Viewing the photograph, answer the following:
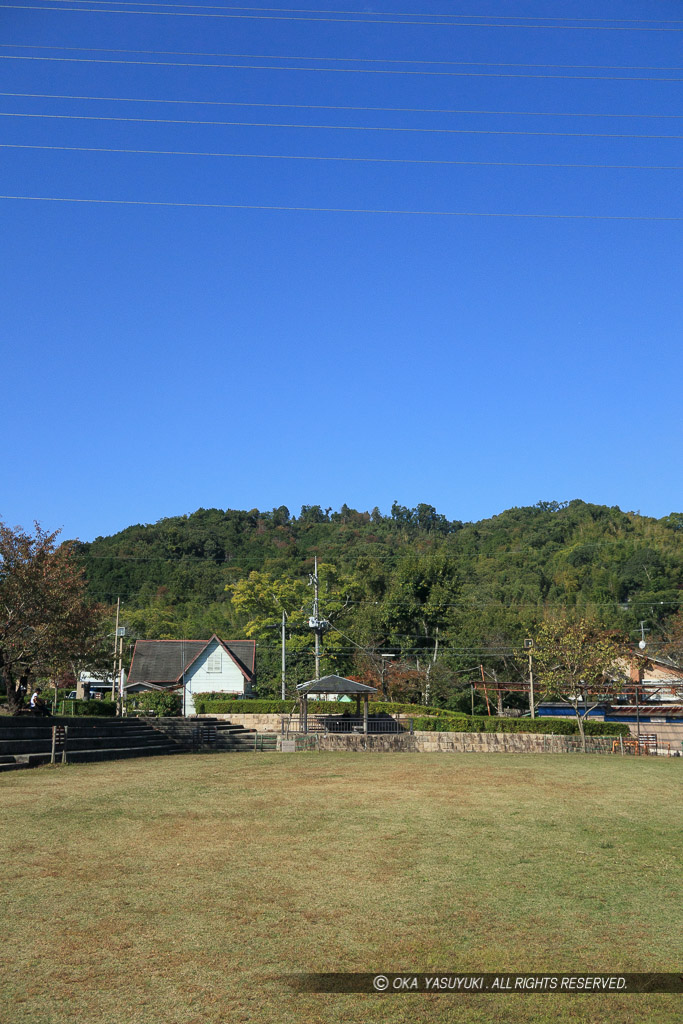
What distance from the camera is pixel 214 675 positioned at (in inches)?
2271

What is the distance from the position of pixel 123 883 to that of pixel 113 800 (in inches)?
260

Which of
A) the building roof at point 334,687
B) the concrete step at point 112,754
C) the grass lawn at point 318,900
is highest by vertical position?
the building roof at point 334,687

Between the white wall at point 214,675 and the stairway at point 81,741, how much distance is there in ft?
81.3

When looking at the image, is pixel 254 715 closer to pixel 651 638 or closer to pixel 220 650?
pixel 220 650

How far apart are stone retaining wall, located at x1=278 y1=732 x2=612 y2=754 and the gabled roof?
1001 inches

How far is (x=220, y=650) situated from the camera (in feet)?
191

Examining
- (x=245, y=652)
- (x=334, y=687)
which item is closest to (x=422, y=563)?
(x=245, y=652)

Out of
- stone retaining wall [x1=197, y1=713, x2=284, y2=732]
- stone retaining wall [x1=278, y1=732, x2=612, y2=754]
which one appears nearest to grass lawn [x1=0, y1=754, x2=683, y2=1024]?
stone retaining wall [x1=278, y1=732, x2=612, y2=754]

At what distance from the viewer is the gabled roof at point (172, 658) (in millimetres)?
58125

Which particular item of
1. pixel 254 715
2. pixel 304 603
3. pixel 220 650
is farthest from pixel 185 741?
pixel 304 603

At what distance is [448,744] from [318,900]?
25.8m

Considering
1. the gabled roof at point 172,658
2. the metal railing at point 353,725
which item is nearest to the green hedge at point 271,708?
the metal railing at point 353,725

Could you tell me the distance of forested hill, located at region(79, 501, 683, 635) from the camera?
75188 mm

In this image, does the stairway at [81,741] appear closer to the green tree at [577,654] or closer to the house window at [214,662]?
the green tree at [577,654]
